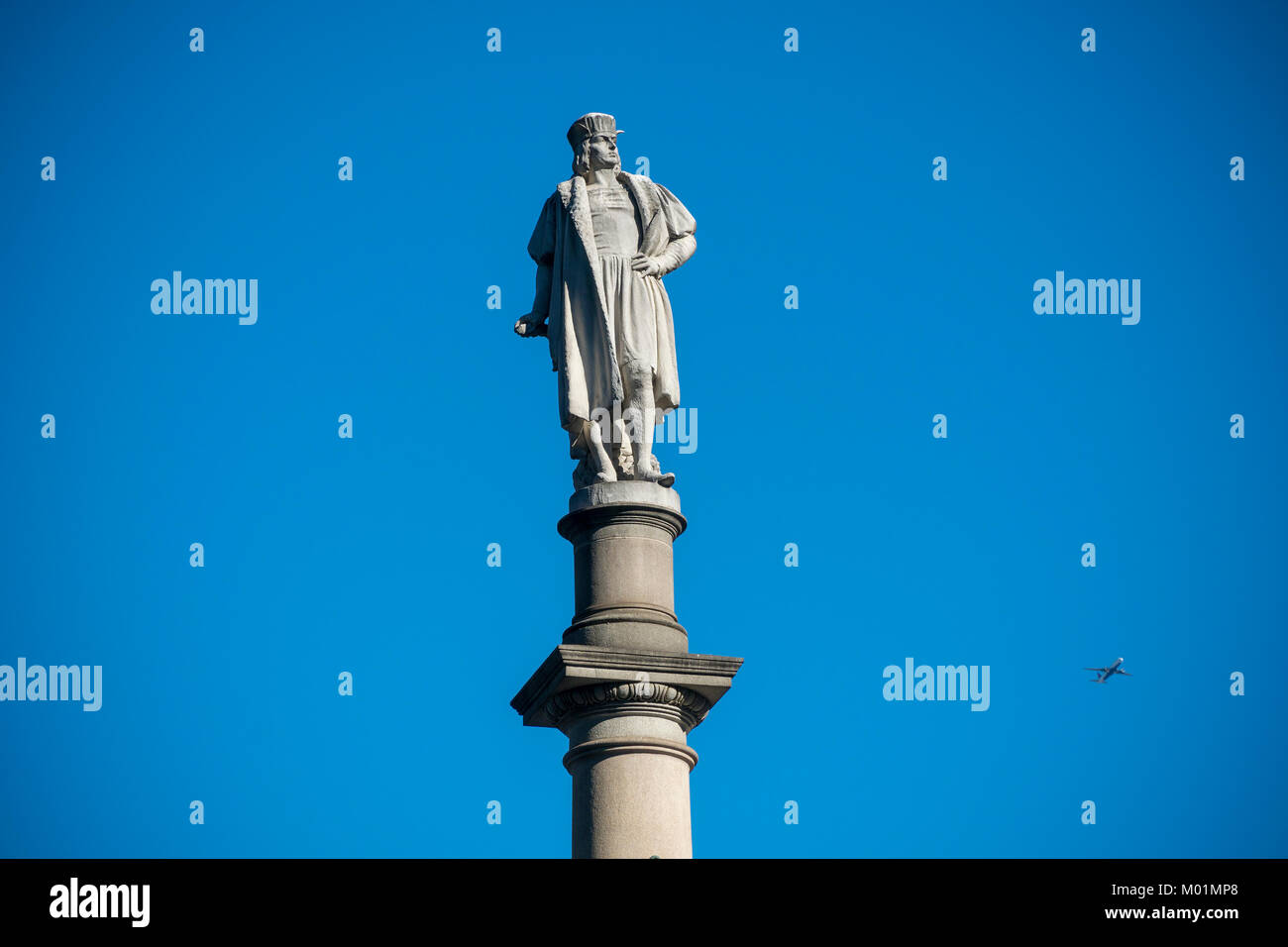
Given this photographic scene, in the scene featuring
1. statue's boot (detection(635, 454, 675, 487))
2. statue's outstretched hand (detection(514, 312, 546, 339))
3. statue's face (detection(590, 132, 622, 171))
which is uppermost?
statue's face (detection(590, 132, 622, 171))

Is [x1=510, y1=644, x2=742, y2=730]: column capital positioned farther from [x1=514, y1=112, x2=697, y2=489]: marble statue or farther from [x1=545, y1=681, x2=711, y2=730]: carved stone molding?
[x1=514, y1=112, x2=697, y2=489]: marble statue

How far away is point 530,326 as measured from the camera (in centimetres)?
2731

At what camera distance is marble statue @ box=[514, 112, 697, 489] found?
26.4 meters

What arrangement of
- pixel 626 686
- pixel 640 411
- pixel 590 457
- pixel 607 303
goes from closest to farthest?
1. pixel 626 686
2. pixel 590 457
3. pixel 640 411
4. pixel 607 303

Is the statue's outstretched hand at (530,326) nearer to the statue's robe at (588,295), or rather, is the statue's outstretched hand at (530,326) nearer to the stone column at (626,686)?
the statue's robe at (588,295)

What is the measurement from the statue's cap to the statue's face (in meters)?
0.07

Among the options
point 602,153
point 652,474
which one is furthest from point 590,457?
point 602,153

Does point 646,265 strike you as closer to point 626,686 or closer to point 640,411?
point 640,411

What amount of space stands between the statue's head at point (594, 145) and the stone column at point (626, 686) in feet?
12.5

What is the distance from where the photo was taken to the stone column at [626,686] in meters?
24.5

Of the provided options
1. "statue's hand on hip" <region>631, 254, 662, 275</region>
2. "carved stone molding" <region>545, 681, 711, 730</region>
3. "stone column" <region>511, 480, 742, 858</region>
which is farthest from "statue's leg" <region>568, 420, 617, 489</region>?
"carved stone molding" <region>545, 681, 711, 730</region>

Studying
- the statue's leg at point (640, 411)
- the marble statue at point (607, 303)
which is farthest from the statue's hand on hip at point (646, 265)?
the statue's leg at point (640, 411)

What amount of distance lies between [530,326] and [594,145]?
2.10 meters
